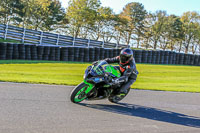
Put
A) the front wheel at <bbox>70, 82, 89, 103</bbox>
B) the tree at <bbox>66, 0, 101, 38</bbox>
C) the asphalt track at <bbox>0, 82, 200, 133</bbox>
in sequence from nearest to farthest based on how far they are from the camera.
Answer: the asphalt track at <bbox>0, 82, 200, 133</bbox>, the front wheel at <bbox>70, 82, 89, 103</bbox>, the tree at <bbox>66, 0, 101, 38</bbox>

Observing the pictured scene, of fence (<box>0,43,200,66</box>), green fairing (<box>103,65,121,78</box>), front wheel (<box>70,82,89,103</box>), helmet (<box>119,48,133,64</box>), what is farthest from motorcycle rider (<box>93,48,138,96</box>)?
fence (<box>0,43,200,66</box>)

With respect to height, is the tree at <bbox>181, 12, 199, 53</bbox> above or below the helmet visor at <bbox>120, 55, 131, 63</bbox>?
above

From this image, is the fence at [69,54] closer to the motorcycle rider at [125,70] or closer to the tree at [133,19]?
the motorcycle rider at [125,70]

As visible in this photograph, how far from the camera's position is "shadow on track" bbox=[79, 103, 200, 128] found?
5500 millimetres

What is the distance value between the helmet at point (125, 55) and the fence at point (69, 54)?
13312 mm

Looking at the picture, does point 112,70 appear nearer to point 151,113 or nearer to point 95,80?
point 95,80

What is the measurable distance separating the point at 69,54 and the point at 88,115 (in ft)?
53.0

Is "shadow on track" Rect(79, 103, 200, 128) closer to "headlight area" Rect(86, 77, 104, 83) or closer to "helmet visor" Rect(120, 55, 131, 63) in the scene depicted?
"headlight area" Rect(86, 77, 104, 83)

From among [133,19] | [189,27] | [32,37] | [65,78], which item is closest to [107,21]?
[133,19]

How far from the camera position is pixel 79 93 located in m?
6.21

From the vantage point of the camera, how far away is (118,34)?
56.2 meters

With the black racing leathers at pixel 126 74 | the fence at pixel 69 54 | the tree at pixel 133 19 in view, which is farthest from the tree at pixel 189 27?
the black racing leathers at pixel 126 74

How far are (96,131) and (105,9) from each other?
4965 centimetres

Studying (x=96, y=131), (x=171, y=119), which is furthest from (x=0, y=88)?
(x=171, y=119)
